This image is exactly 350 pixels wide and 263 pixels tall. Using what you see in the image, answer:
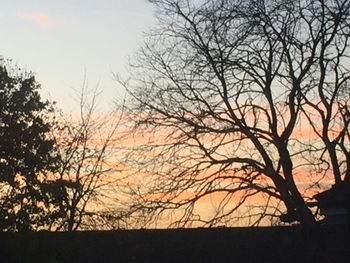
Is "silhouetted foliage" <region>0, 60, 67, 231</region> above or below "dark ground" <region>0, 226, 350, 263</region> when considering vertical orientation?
above

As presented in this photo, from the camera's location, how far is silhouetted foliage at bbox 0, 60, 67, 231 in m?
29.4

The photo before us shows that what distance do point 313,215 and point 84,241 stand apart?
8.04m

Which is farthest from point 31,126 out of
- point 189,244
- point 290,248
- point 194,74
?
point 290,248

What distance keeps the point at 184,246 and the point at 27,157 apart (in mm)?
10846

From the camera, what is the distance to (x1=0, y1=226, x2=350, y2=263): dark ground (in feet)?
71.6

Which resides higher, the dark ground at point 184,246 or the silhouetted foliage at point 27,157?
the silhouetted foliage at point 27,157

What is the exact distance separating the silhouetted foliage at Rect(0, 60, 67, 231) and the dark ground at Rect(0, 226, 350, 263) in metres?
5.24

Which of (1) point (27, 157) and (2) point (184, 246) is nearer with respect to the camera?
(2) point (184, 246)

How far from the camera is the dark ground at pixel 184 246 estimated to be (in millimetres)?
21830

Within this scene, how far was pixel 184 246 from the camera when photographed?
22562 mm

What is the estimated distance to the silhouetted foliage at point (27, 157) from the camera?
96.4 ft

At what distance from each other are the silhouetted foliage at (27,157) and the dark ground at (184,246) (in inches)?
206

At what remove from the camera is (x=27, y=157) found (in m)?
30.8

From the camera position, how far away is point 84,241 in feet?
75.9
